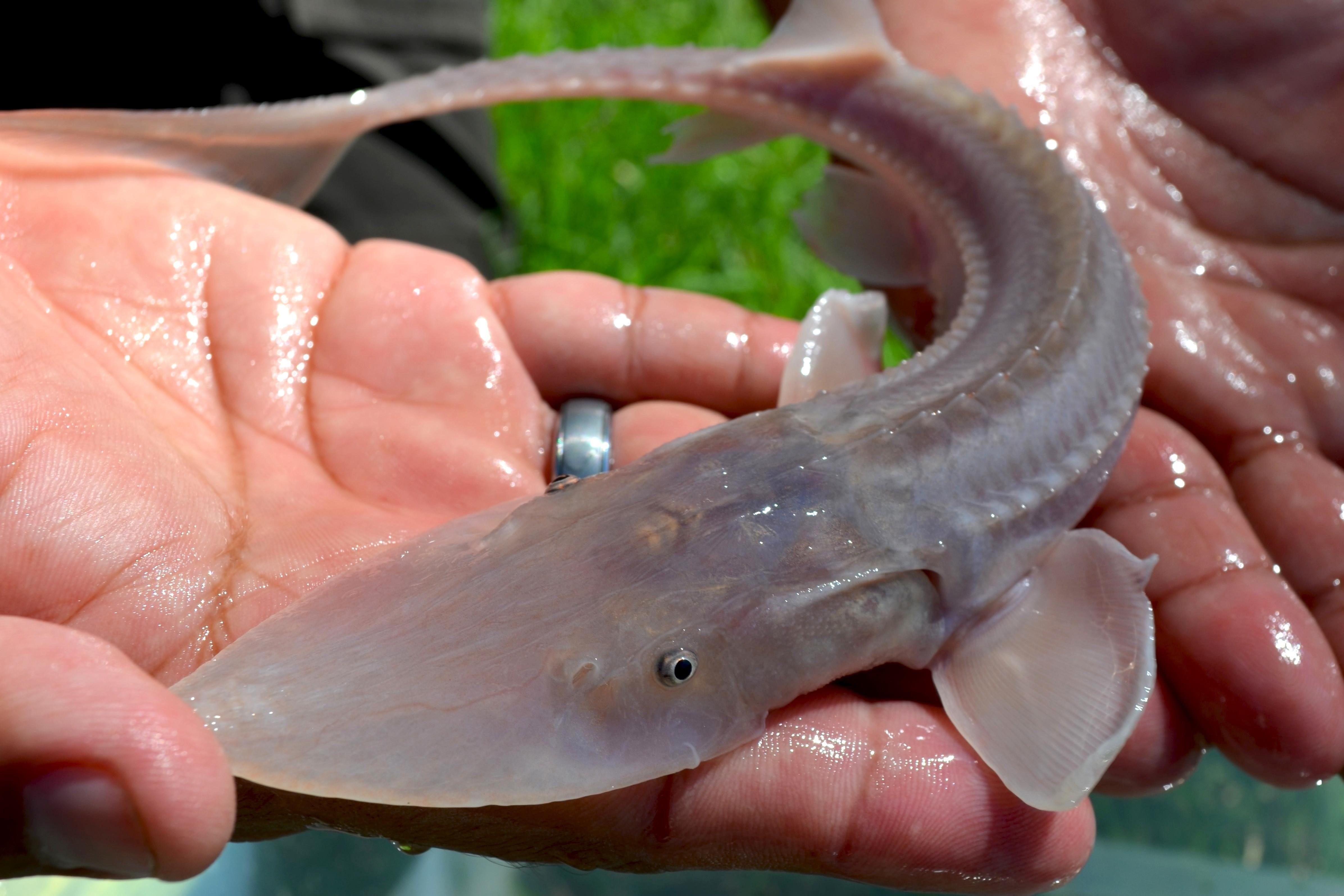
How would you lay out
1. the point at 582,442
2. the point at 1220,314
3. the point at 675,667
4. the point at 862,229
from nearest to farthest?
the point at 675,667 < the point at 582,442 < the point at 1220,314 < the point at 862,229

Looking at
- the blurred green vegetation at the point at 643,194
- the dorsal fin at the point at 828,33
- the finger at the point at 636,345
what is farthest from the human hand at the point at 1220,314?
the blurred green vegetation at the point at 643,194

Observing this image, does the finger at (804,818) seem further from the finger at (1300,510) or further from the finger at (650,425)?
the finger at (1300,510)

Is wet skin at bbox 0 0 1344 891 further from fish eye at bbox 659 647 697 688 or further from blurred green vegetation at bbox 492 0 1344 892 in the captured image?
blurred green vegetation at bbox 492 0 1344 892

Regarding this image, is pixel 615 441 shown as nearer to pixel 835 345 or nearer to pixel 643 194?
pixel 835 345

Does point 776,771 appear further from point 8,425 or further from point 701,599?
point 8,425

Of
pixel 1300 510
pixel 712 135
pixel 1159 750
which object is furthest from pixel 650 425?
pixel 1300 510

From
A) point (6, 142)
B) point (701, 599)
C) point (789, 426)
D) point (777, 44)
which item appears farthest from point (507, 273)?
point (701, 599)
